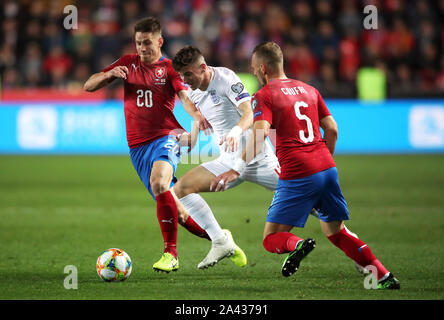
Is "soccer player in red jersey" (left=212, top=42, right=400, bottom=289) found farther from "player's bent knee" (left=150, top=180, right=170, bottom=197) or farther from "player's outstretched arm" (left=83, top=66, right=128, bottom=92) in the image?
"player's outstretched arm" (left=83, top=66, right=128, bottom=92)

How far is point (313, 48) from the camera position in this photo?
18156 millimetres

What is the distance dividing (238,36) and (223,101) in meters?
13.0

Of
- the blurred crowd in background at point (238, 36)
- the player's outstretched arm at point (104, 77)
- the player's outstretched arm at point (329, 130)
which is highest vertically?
the blurred crowd in background at point (238, 36)

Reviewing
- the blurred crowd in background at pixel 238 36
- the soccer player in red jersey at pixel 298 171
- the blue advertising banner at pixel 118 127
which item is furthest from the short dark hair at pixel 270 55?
the blurred crowd in background at pixel 238 36

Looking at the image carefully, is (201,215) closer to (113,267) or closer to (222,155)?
(222,155)

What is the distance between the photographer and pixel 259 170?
6.27m

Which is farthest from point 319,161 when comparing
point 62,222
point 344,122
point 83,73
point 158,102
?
point 83,73

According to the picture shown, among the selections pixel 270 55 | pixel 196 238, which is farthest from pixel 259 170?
pixel 196 238

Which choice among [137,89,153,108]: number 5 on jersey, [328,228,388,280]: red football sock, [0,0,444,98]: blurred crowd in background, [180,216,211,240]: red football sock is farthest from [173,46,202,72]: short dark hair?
[0,0,444,98]: blurred crowd in background

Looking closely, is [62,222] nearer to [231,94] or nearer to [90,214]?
[90,214]

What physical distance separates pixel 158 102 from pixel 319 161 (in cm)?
190

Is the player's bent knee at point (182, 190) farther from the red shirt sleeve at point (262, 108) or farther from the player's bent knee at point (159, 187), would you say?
the red shirt sleeve at point (262, 108)

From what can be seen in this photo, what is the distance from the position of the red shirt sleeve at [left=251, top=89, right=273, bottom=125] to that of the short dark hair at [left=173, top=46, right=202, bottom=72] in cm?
100

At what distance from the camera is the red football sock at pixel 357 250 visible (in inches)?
202
